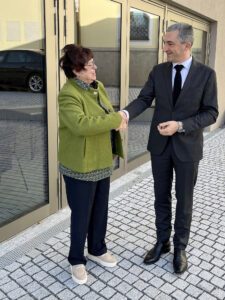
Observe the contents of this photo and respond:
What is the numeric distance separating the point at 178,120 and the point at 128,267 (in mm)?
1309

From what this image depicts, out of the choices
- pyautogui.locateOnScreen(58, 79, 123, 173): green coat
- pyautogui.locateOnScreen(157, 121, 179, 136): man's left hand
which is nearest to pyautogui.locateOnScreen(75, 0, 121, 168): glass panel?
pyautogui.locateOnScreen(58, 79, 123, 173): green coat

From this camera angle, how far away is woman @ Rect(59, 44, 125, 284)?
8.16 ft

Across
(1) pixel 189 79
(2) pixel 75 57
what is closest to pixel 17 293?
(2) pixel 75 57

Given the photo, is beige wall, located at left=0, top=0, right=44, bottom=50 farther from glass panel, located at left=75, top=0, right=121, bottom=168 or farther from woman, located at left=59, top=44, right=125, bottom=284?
woman, located at left=59, top=44, right=125, bottom=284

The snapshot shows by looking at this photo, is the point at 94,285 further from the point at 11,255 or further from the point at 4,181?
the point at 4,181

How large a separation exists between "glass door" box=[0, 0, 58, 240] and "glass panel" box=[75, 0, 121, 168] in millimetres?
719

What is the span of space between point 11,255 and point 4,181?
27.0 inches

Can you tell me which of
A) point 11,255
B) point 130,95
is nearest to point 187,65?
point 11,255

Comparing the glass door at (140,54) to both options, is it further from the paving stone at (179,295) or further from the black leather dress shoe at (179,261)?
the paving stone at (179,295)

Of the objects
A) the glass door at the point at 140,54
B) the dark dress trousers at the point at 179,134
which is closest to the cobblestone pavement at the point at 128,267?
the dark dress trousers at the point at 179,134

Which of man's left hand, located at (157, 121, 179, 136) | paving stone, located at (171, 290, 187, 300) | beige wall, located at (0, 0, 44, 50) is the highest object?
beige wall, located at (0, 0, 44, 50)

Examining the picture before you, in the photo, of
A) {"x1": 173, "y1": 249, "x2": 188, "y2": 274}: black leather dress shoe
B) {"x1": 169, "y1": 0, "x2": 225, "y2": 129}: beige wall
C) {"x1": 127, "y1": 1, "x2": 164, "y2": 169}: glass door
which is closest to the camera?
{"x1": 173, "y1": 249, "x2": 188, "y2": 274}: black leather dress shoe

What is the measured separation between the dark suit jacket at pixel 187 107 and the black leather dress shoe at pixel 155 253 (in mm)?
862

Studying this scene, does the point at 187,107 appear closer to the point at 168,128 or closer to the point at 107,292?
the point at 168,128
